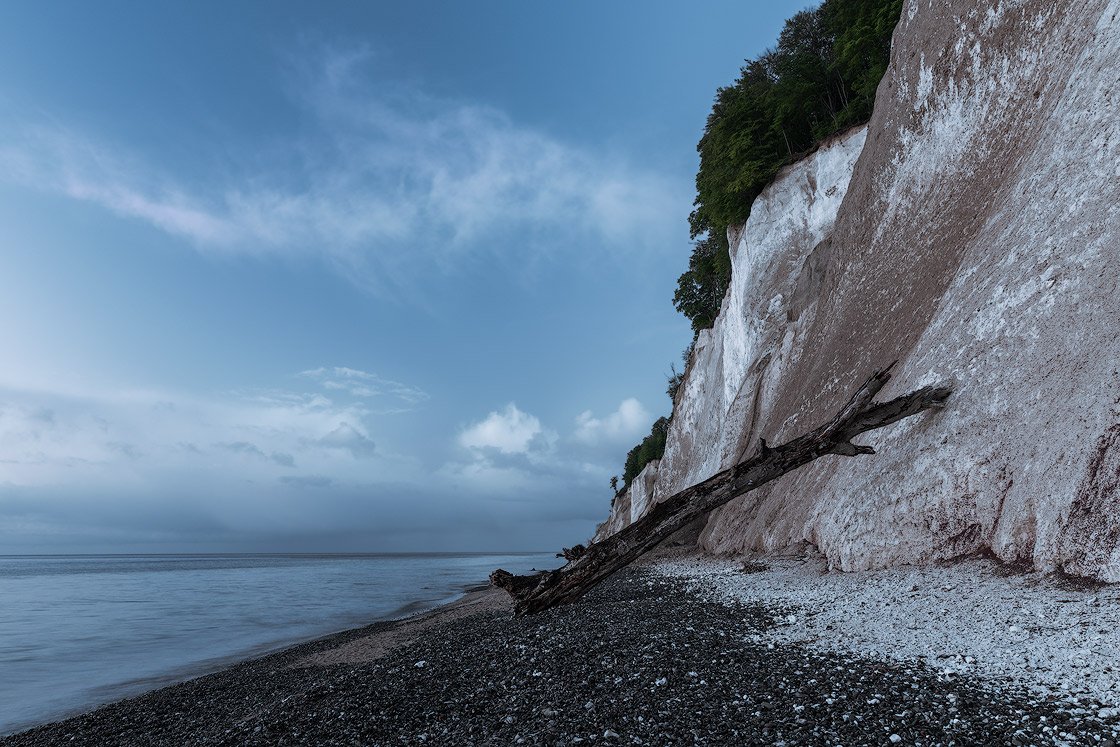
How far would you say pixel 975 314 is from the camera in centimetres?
1047

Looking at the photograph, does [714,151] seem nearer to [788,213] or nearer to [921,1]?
[788,213]

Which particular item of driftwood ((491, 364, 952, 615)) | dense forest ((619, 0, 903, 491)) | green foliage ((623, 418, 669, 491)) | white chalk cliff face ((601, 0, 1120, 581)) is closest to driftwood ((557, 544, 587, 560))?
driftwood ((491, 364, 952, 615))

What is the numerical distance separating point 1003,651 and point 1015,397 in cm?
437

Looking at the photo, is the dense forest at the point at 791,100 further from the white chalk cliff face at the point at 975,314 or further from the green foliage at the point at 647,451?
the green foliage at the point at 647,451

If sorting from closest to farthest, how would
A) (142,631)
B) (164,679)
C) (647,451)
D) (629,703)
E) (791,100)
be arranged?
(629,703) < (164,679) < (142,631) < (791,100) < (647,451)

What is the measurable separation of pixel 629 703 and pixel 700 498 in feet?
17.9

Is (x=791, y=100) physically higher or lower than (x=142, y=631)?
higher

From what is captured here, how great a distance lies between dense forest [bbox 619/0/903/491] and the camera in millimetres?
24828

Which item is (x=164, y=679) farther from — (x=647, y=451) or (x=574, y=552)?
(x=647, y=451)

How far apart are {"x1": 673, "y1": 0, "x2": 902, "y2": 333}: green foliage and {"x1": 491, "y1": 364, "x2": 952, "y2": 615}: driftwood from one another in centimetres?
1810

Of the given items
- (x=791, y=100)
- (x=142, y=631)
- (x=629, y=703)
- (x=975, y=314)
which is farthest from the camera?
(x=791, y=100)

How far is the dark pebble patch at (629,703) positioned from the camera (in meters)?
4.65

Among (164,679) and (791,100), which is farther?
(791,100)

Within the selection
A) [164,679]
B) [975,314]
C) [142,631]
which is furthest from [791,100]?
[142,631]
